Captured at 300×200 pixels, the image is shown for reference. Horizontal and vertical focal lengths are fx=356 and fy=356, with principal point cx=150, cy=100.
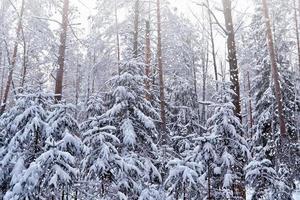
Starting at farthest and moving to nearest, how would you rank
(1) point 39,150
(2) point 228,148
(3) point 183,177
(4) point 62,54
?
(4) point 62,54 → (2) point 228,148 → (1) point 39,150 → (3) point 183,177

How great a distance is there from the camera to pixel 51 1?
15.0m


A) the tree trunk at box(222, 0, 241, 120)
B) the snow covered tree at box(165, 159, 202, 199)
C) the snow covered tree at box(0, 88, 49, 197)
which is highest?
the tree trunk at box(222, 0, 241, 120)

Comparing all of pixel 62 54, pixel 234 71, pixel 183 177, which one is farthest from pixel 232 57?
pixel 62 54

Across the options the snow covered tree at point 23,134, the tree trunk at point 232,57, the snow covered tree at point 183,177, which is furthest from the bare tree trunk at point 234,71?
the snow covered tree at point 23,134

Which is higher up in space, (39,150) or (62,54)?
(62,54)

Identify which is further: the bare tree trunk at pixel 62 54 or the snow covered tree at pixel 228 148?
the bare tree trunk at pixel 62 54

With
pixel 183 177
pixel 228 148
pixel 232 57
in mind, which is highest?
pixel 232 57

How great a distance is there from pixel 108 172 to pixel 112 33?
11.5 m

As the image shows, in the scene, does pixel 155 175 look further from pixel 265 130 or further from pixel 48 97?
pixel 265 130

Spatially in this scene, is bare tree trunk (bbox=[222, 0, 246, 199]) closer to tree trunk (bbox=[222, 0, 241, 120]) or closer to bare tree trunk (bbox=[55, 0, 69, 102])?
tree trunk (bbox=[222, 0, 241, 120])

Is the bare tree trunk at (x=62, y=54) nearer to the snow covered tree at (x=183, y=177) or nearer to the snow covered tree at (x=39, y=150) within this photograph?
the snow covered tree at (x=39, y=150)

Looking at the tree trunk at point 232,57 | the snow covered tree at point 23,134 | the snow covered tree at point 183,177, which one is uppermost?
the tree trunk at point 232,57

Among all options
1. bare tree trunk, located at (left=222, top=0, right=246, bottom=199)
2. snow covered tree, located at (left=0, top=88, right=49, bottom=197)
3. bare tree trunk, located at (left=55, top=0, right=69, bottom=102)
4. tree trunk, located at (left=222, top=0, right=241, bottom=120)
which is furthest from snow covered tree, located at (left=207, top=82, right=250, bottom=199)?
bare tree trunk, located at (left=55, top=0, right=69, bottom=102)

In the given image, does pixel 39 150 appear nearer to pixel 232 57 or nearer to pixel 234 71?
pixel 234 71
